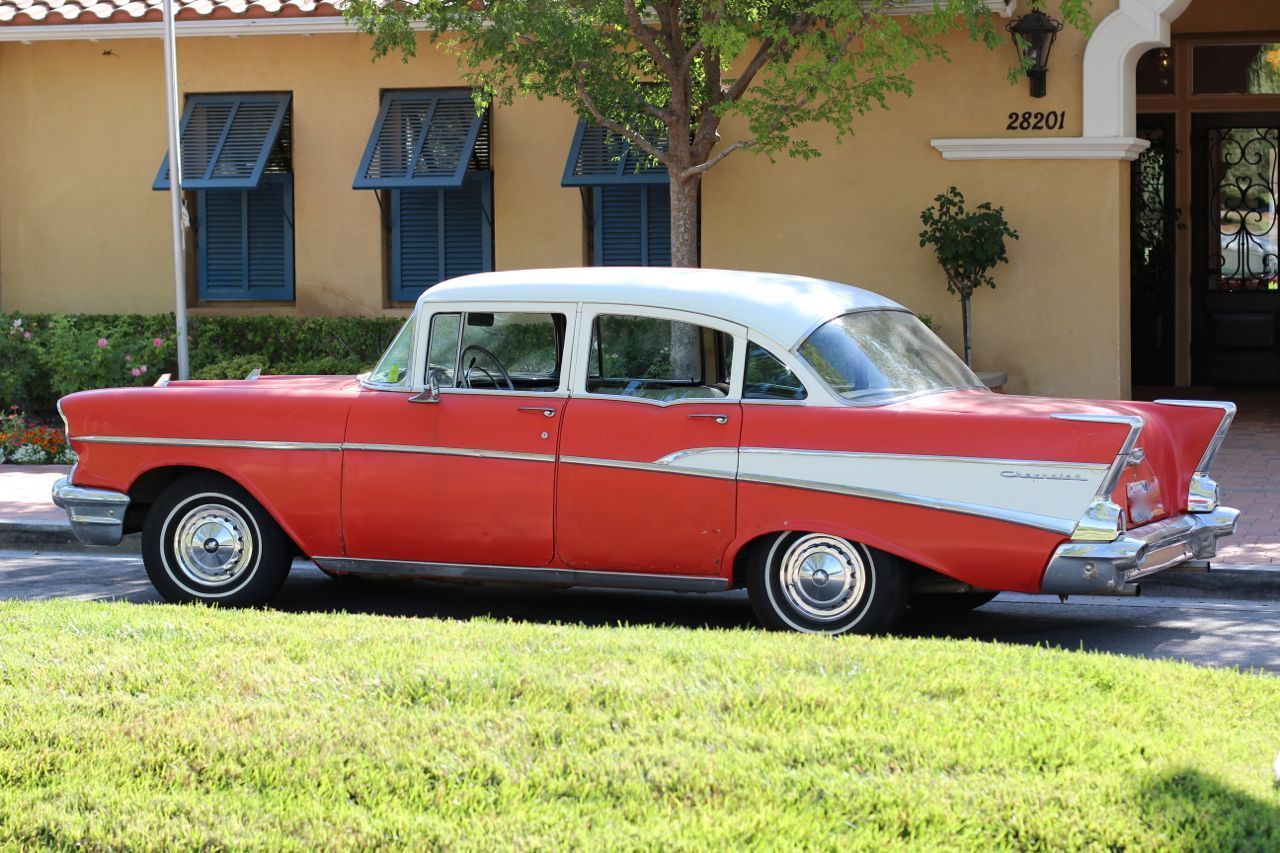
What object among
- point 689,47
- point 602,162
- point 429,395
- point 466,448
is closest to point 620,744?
point 466,448

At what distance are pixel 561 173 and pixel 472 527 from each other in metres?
8.30

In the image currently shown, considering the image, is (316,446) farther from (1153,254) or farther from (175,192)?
(1153,254)

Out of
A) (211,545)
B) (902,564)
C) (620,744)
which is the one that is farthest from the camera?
(211,545)

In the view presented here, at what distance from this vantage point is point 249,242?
15.9m

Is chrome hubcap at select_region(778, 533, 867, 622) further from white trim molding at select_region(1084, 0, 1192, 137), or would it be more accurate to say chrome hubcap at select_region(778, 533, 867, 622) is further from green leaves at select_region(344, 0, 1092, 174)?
white trim molding at select_region(1084, 0, 1192, 137)

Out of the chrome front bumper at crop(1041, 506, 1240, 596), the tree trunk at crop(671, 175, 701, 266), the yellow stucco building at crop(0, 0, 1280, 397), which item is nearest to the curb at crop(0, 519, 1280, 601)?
the chrome front bumper at crop(1041, 506, 1240, 596)

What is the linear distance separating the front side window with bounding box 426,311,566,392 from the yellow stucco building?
740 centimetres

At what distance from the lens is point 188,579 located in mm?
7840

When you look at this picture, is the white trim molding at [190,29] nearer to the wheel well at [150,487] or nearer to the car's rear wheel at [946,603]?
the wheel well at [150,487]

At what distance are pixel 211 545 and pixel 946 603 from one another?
11.8 ft

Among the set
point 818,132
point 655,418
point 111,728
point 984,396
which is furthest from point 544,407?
point 818,132

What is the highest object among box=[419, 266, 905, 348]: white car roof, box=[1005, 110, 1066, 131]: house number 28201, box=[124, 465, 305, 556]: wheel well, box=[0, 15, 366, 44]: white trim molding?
box=[0, 15, 366, 44]: white trim molding

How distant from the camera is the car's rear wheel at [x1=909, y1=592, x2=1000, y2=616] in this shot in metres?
7.80

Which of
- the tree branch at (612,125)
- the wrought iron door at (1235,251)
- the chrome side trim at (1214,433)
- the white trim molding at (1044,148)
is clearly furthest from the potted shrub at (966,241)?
the chrome side trim at (1214,433)
